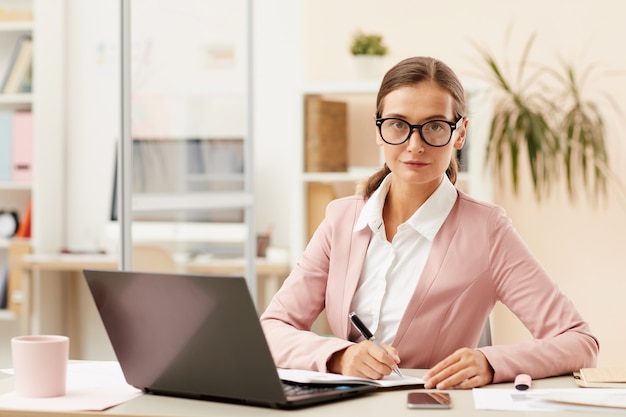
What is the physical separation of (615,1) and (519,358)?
9.28 ft

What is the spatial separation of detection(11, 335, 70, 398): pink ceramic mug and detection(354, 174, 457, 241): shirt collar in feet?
2.32

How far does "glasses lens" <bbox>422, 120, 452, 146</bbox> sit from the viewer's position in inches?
68.1

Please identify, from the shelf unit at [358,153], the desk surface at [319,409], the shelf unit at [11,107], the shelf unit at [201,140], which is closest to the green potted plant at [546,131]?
the shelf unit at [358,153]

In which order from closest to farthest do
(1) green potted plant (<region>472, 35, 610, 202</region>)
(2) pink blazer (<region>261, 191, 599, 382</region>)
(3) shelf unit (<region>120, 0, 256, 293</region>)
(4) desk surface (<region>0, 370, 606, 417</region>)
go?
(4) desk surface (<region>0, 370, 606, 417</region>) < (2) pink blazer (<region>261, 191, 599, 382</region>) < (3) shelf unit (<region>120, 0, 256, 293</region>) < (1) green potted plant (<region>472, 35, 610, 202</region>)

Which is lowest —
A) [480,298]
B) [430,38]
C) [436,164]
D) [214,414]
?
[214,414]

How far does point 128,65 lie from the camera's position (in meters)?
2.68

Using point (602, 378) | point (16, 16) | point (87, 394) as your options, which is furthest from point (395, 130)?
point (16, 16)

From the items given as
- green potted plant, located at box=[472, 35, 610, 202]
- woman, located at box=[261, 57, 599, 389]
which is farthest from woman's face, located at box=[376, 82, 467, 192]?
green potted plant, located at box=[472, 35, 610, 202]

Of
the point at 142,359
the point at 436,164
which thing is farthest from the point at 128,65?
the point at 142,359

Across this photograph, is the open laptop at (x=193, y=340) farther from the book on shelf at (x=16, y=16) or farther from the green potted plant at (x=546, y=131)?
the book on shelf at (x=16, y=16)

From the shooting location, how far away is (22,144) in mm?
4316

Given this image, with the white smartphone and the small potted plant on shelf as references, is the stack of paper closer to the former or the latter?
the white smartphone

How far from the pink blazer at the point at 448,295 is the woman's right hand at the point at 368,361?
0.09m

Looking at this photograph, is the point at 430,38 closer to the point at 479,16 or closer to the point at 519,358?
the point at 479,16
